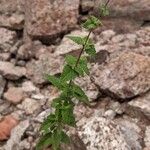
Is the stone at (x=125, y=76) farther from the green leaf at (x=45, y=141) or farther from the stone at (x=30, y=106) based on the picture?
the green leaf at (x=45, y=141)

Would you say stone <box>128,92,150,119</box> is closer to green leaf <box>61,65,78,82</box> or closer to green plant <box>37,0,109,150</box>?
green plant <box>37,0,109,150</box>

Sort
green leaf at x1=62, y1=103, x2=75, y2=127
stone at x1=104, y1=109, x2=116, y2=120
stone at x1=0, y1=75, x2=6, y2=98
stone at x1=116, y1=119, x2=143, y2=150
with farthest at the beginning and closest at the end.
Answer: stone at x1=0, y1=75, x2=6, y2=98, stone at x1=104, y1=109, x2=116, y2=120, stone at x1=116, y1=119, x2=143, y2=150, green leaf at x1=62, y1=103, x2=75, y2=127

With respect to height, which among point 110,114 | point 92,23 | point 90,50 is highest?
point 92,23

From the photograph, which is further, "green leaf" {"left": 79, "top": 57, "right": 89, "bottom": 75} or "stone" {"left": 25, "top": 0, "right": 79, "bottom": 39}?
"stone" {"left": 25, "top": 0, "right": 79, "bottom": 39}

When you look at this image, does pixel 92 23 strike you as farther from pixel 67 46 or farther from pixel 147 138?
pixel 67 46

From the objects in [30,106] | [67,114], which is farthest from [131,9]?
[67,114]

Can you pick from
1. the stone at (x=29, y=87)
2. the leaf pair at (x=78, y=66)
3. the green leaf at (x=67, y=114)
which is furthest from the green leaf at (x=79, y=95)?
the stone at (x=29, y=87)

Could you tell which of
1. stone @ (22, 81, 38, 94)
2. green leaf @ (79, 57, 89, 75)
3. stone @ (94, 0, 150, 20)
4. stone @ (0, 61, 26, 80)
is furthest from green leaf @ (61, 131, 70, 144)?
stone @ (94, 0, 150, 20)
